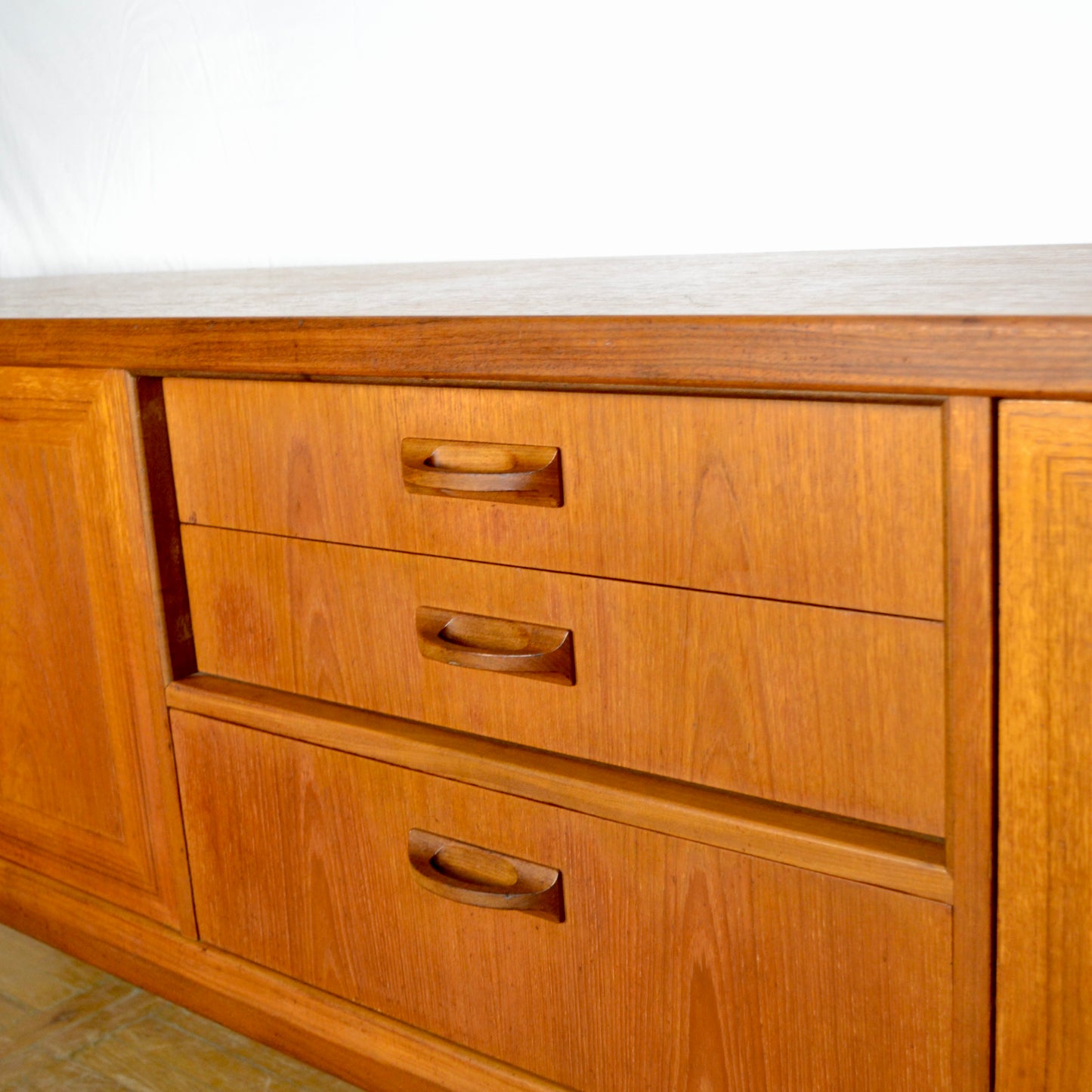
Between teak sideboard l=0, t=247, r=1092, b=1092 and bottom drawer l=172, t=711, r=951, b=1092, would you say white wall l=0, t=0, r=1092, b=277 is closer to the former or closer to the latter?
teak sideboard l=0, t=247, r=1092, b=1092

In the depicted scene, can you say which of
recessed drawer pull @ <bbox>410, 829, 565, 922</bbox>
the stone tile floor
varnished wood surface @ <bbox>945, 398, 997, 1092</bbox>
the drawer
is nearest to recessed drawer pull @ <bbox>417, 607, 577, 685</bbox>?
the drawer

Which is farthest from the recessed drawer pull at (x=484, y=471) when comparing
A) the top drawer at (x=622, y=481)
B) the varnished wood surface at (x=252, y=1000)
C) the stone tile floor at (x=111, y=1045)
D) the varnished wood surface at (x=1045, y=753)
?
the stone tile floor at (x=111, y=1045)

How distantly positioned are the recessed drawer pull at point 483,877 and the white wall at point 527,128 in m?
0.73

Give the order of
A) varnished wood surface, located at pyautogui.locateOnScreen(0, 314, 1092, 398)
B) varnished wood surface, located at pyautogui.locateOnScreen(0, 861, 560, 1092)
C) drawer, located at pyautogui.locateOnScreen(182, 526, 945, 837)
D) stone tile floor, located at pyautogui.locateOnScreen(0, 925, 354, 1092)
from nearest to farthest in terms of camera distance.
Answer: varnished wood surface, located at pyautogui.locateOnScreen(0, 314, 1092, 398)
drawer, located at pyautogui.locateOnScreen(182, 526, 945, 837)
varnished wood surface, located at pyautogui.locateOnScreen(0, 861, 560, 1092)
stone tile floor, located at pyautogui.locateOnScreen(0, 925, 354, 1092)

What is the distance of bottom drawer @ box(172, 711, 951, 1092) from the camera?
0.77 meters

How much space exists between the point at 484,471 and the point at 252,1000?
0.58 meters

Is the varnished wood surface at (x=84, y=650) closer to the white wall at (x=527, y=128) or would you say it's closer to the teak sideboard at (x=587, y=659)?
the teak sideboard at (x=587, y=659)

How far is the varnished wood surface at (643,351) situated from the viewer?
0.62 metres

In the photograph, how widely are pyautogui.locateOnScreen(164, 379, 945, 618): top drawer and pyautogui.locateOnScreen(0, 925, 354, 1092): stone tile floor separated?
51 cm

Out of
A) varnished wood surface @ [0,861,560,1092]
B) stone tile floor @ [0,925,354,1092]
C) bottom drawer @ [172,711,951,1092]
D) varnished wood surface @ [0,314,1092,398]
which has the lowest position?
stone tile floor @ [0,925,354,1092]

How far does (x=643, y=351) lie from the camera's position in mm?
736

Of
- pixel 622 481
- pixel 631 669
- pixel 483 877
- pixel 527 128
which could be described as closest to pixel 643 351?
pixel 622 481

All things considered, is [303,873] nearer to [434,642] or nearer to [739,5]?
[434,642]

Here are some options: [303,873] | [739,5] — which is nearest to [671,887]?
[303,873]
